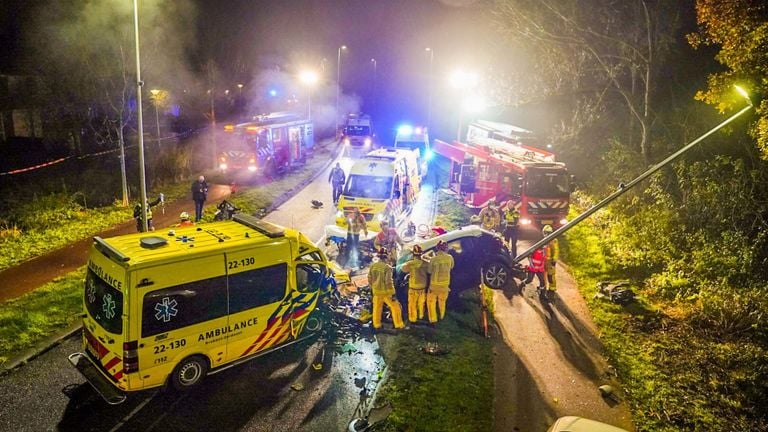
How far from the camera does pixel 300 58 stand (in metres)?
55.3

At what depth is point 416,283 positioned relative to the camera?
32.8 feet

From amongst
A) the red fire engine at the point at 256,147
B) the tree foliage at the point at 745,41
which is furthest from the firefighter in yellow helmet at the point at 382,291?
the red fire engine at the point at 256,147

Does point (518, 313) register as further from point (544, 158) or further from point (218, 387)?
point (544, 158)

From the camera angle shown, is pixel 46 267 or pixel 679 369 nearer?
pixel 679 369

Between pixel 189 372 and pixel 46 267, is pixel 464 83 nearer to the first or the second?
pixel 46 267

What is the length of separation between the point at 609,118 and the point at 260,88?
33.3 metres

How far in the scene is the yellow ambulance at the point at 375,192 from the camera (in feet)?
49.7

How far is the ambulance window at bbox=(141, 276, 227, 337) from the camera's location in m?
6.94

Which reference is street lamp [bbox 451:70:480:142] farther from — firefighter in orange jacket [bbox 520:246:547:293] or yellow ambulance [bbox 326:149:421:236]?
firefighter in orange jacket [bbox 520:246:547:293]

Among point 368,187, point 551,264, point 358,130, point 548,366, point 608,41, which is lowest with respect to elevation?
point 548,366

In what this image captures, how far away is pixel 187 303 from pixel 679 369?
26.9 feet

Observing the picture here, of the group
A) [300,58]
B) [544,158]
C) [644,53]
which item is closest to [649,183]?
[544,158]

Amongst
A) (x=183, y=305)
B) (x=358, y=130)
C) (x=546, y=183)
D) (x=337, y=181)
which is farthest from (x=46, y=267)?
(x=358, y=130)

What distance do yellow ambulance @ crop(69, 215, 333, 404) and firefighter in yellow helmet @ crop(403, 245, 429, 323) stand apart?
6.72 ft
